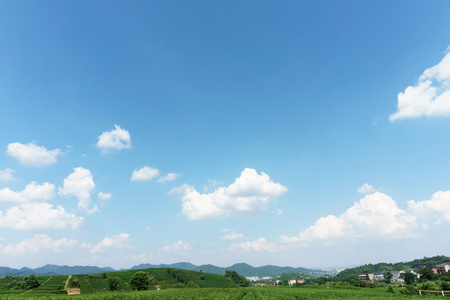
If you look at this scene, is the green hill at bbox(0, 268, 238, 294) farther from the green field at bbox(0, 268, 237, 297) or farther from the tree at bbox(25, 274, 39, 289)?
the tree at bbox(25, 274, 39, 289)

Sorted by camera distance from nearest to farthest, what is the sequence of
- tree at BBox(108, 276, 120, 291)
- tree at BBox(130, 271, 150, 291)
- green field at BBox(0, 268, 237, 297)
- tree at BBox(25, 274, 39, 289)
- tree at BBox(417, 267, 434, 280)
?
1. tree at BBox(130, 271, 150, 291)
2. green field at BBox(0, 268, 237, 297)
3. tree at BBox(25, 274, 39, 289)
4. tree at BBox(108, 276, 120, 291)
5. tree at BBox(417, 267, 434, 280)

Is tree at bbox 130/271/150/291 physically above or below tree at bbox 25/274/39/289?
above

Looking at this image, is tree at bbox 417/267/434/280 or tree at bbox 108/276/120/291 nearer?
tree at bbox 108/276/120/291

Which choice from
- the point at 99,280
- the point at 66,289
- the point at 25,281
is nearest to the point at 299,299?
the point at 66,289

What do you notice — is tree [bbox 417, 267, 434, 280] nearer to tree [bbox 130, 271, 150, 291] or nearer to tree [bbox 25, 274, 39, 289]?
tree [bbox 130, 271, 150, 291]

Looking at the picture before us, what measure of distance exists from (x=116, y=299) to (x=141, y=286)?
209 feet

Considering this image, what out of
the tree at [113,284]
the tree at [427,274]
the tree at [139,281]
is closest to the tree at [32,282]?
the tree at [113,284]

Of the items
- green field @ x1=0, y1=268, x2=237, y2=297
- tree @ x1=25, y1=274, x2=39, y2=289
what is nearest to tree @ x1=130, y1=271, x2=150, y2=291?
green field @ x1=0, y1=268, x2=237, y2=297

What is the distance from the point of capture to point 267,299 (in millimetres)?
46625

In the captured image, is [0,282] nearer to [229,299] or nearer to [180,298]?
[180,298]

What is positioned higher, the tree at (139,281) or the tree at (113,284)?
the tree at (139,281)

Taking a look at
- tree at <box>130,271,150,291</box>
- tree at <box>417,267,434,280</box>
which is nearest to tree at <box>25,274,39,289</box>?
tree at <box>130,271,150,291</box>

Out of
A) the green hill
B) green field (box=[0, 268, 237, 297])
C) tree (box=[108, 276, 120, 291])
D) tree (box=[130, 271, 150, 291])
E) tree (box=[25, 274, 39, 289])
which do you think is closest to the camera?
tree (box=[130, 271, 150, 291])

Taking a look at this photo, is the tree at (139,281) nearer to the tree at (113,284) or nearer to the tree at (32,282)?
the tree at (113,284)
